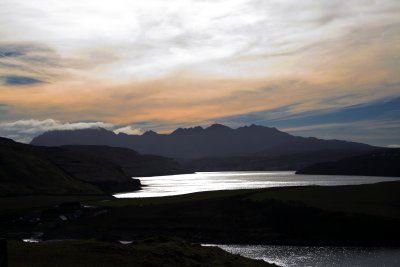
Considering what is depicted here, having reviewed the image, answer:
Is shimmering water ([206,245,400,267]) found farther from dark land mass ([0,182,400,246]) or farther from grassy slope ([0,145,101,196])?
grassy slope ([0,145,101,196])

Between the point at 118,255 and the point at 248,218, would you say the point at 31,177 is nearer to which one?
the point at 248,218

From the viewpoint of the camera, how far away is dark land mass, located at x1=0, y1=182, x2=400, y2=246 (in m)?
78.9

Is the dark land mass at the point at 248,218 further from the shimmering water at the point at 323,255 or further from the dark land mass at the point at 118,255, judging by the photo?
the dark land mass at the point at 118,255

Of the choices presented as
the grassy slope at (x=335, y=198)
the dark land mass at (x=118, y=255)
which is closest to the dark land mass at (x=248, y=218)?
the grassy slope at (x=335, y=198)

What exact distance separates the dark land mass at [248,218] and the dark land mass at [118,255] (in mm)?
35331

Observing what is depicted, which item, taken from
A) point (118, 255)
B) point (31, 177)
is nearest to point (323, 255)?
point (118, 255)

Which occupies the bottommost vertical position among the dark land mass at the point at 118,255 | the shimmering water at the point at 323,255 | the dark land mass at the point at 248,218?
the shimmering water at the point at 323,255

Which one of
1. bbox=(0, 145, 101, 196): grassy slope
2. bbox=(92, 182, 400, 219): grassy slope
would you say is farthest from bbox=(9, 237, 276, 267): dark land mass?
bbox=(0, 145, 101, 196): grassy slope

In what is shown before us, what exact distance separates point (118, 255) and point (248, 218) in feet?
169

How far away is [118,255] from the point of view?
137 ft

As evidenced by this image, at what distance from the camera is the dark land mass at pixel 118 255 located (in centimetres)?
3869

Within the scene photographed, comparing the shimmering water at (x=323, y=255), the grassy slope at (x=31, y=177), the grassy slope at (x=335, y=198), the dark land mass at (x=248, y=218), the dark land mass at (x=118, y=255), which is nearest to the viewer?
the dark land mass at (x=118, y=255)

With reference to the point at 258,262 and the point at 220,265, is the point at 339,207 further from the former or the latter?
the point at 220,265

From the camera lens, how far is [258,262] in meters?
47.6
